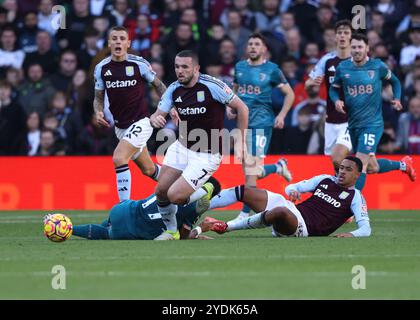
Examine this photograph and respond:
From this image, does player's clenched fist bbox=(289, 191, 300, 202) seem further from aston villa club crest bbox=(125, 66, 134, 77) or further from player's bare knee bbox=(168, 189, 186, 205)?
aston villa club crest bbox=(125, 66, 134, 77)

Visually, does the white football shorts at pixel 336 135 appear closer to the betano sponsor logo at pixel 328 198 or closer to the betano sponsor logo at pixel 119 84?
the betano sponsor logo at pixel 119 84

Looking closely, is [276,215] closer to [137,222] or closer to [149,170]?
[137,222]

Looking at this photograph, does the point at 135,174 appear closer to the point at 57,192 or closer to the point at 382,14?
the point at 57,192

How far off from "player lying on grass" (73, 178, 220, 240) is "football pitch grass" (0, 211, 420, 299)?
24 cm

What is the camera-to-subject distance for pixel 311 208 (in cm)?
1217

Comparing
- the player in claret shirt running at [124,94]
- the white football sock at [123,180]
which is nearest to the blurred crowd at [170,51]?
the player in claret shirt running at [124,94]

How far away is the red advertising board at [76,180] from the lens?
1877cm

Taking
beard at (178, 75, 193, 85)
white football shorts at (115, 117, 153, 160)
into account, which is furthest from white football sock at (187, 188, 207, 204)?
white football shorts at (115, 117, 153, 160)

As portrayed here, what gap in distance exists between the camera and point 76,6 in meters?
21.6

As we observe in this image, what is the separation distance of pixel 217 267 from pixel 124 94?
5.60m

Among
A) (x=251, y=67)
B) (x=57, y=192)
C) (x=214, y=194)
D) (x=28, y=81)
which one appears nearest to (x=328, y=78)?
(x=251, y=67)

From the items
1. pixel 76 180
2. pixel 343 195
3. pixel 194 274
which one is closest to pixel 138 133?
pixel 343 195

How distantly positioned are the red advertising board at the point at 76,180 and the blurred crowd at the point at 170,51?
27.0 inches

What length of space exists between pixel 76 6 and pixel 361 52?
8.17 metres
